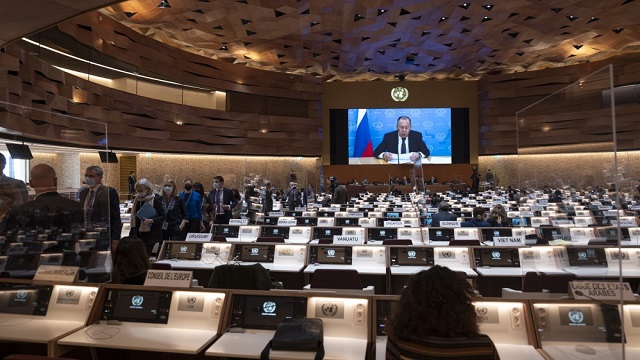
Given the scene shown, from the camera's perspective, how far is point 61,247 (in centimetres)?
401

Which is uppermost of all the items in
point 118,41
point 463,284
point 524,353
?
point 118,41

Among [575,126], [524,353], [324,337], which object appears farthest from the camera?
[324,337]

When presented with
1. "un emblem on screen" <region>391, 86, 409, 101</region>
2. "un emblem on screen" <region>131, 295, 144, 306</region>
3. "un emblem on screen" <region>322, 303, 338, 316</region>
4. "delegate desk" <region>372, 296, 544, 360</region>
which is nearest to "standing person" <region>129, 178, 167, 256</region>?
"un emblem on screen" <region>131, 295, 144, 306</region>

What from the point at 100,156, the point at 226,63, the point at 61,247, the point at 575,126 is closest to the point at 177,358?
the point at 61,247

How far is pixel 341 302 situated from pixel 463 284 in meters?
1.32

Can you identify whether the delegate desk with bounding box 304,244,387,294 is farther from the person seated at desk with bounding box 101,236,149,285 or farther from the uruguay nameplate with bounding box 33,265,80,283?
the uruguay nameplate with bounding box 33,265,80,283

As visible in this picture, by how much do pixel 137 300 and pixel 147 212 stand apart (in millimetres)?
3155

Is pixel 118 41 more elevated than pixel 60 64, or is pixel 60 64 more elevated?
pixel 118 41

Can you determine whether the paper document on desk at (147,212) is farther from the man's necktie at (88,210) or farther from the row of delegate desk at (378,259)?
the man's necktie at (88,210)

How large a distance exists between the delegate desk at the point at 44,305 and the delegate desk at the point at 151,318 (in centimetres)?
14

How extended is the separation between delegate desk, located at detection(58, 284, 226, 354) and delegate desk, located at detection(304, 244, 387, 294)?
255cm

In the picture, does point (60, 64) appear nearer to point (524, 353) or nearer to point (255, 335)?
point (255, 335)

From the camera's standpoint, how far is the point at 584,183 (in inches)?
106

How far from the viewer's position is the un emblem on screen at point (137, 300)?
12.4ft
